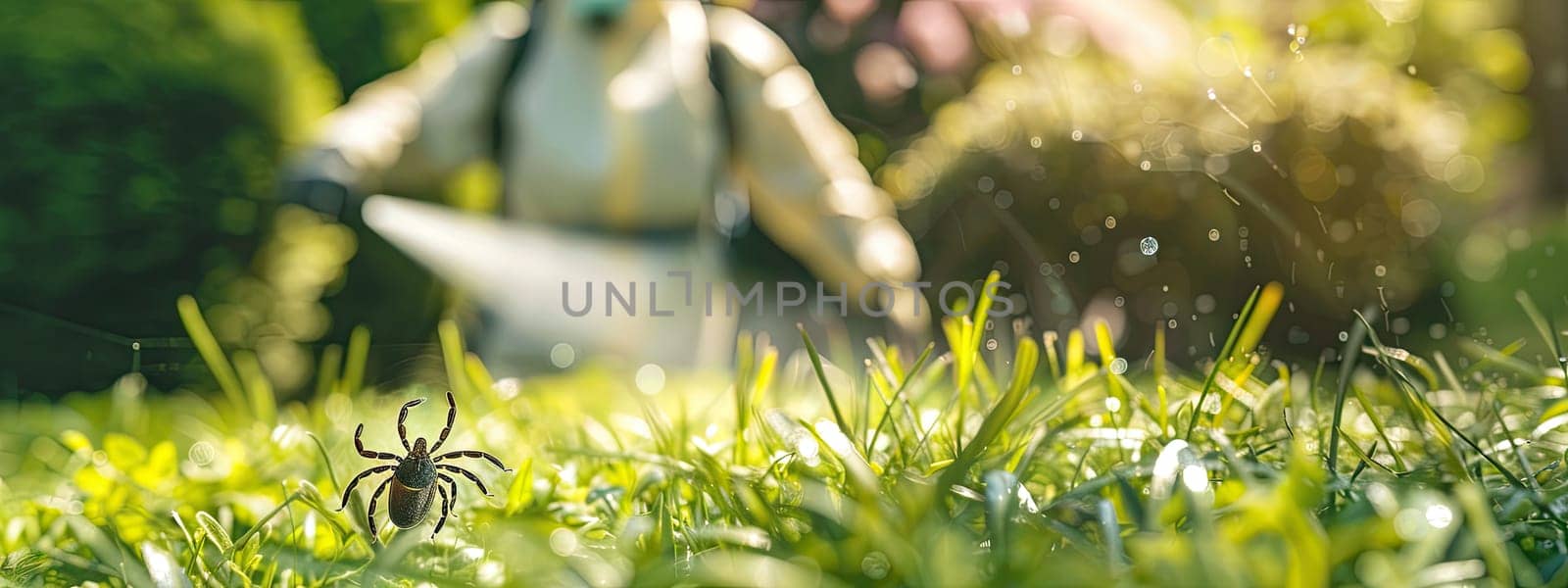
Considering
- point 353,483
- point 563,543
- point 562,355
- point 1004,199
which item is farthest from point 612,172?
point 563,543

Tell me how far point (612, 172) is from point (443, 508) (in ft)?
3.22

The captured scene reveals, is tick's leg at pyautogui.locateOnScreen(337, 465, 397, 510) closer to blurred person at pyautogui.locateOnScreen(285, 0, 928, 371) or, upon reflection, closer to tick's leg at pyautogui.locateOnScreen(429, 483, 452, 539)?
tick's leg at pyautogui.locateOnScreen(429, 483, 452, 539)

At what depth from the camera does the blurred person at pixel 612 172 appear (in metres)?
1.32

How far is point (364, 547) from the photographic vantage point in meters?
0.53

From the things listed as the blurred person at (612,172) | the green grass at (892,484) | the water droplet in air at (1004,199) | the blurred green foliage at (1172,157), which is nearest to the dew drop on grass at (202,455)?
the green grass at (892,484)

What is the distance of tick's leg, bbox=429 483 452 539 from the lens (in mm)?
511

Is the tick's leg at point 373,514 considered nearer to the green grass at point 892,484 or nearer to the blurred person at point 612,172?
the green grass at point 892,484

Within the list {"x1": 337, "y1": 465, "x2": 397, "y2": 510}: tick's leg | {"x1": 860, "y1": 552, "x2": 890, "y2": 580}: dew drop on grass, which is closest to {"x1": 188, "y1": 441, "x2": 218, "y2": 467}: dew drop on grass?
{"x1": 337, "y1": 465, "x2": 397, "y2": 510}: tick's leg

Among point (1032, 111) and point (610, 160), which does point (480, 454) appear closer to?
point (610, 160)

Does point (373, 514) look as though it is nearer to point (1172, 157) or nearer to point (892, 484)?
point (892, 484)

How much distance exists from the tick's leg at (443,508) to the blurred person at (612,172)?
0.67 metres

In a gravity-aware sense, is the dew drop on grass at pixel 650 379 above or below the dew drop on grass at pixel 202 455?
above

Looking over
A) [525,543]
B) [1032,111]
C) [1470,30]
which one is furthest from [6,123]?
[1470,30]

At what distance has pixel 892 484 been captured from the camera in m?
0.49
